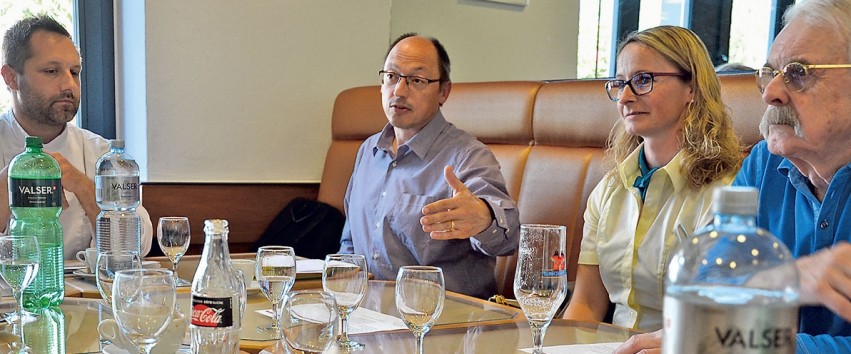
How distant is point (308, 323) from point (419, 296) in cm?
23

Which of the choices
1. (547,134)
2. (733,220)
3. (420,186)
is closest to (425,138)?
(420,186)

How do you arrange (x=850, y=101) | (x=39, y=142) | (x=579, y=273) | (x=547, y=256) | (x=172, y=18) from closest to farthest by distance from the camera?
(x=547, y=256)
(x=850, y=101)
(x=39, y=142)
(x=579, y=273)
(x=172, y=18)

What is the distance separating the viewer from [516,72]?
3.67m

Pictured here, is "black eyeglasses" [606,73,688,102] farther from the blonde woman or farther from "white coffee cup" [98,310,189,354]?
"white coffee cup" [98,310,189,354]

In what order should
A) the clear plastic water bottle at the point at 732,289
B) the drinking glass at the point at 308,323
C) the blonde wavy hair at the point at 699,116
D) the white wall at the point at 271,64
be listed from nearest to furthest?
the clear plastic water bottle at the point at 732,289 → the drinking glass at the point at 308,323 → the blonde wavy hair at the point at 699,116 → the white wall at the point at 271,64

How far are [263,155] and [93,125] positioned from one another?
0.67m

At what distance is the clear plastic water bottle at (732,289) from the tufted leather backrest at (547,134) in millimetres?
1581

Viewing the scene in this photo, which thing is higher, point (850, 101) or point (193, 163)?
point (850, 101)

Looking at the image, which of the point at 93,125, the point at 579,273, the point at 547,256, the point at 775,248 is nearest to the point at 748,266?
the point at 775,248

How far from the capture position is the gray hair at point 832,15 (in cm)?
130

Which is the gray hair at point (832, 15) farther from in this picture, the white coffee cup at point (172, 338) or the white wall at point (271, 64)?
the white wall at point (271, 64)

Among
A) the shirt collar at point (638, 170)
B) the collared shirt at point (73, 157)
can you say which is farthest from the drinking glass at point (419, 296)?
the collared shirt at point (73, 157)

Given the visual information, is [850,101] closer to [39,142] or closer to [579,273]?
[579,273]

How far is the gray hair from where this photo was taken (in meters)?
1.30
